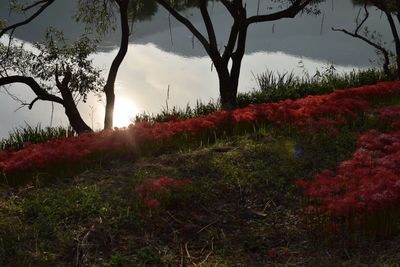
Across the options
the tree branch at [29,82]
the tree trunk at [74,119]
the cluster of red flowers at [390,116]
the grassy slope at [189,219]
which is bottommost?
the grassy slope at [189,219]

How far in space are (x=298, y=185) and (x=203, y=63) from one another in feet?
127

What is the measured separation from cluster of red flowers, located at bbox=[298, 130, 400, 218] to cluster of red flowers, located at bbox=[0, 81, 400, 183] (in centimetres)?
206

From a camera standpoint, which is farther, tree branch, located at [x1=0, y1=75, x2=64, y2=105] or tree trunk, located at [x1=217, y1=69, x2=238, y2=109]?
tree trunk, located at [x1=217, y1=69, x2=238, y2=109]

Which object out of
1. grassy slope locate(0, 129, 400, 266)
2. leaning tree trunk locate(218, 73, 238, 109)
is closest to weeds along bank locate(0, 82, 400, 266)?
grassy slope locate(0, 129, 400, 266)

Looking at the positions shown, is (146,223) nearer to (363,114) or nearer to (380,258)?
(380,258)

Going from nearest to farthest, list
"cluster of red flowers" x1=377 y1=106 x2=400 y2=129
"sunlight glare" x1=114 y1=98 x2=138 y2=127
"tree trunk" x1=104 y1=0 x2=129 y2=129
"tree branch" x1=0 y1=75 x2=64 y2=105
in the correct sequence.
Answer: "cluster of red flowers" x1=377 y1=106 x2=400 y2=129, "tree branch" x1=0 y1=75 x2=64 y2=105, "tree trunk" x1=104 y1=0 x2=129 y2=129, "sunlight glare" x1=114 y1=98 x2=138 y2=127

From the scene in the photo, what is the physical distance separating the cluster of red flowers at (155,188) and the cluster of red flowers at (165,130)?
201cm

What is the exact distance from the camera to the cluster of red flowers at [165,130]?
8852 millimetres

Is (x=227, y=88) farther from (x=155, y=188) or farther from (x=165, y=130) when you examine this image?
(x=155, y=188)

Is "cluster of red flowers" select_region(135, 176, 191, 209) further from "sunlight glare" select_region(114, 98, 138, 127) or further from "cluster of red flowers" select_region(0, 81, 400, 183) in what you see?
"sunlight glare" select_region(114, 98, 138, 127)

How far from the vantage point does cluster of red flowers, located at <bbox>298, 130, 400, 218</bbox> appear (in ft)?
20.5

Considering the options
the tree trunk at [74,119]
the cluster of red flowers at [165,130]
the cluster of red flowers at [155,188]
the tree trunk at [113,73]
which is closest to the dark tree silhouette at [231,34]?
the tree trunk at [113,73]

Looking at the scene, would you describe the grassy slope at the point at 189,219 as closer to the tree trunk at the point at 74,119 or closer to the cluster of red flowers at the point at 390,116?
the cluster of red flowers at the point at 390,116

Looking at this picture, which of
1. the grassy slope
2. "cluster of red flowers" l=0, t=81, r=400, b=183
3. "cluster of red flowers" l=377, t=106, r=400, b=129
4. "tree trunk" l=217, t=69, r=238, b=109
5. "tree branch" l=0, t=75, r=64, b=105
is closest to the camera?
the grassy slope
